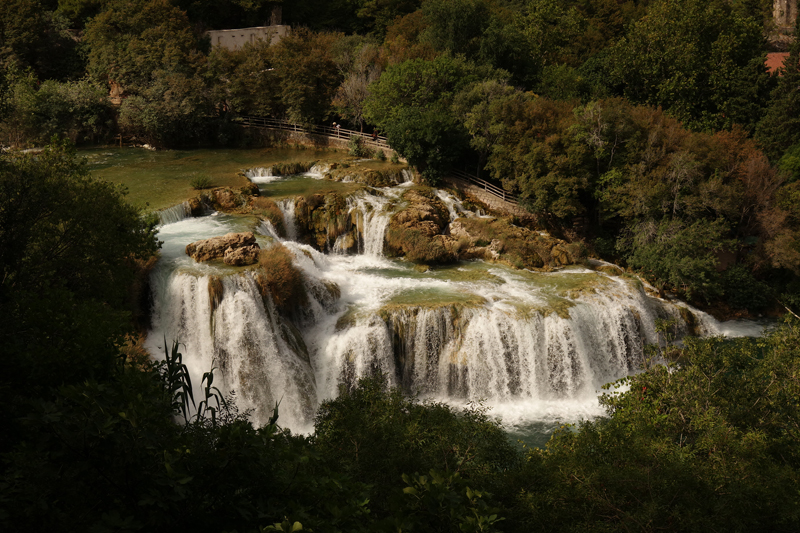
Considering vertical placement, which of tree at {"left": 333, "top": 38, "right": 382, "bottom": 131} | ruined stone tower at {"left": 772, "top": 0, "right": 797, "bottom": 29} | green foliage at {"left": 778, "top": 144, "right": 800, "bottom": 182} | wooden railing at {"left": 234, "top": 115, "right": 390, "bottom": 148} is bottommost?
green foliage at {"left": 778, "top": 144, "right": 800, "bottom": 182}

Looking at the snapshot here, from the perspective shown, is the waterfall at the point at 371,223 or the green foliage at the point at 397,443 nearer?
the green foliage at the point at 397,443

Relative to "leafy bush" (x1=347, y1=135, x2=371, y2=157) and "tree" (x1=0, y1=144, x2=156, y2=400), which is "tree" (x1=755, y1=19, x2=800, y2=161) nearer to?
"leafy bush" (x1=347, y1=135, x2=371, y2=157)

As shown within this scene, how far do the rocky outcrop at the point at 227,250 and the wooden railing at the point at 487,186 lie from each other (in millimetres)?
14314

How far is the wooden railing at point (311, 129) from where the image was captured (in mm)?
37031

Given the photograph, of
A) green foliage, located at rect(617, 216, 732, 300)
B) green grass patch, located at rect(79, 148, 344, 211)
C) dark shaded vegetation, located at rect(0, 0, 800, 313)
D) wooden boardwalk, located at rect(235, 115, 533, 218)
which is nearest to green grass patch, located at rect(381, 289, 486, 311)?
dark shaded vegetation, located at rect(0, 0, 800, 313)

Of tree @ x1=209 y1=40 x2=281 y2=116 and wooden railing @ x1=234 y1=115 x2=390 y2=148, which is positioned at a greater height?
tree @ x1=209 y1=40 x2=281 y2=116

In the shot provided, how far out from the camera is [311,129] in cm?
3978

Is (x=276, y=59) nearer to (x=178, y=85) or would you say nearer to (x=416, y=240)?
(x=178, y=85)

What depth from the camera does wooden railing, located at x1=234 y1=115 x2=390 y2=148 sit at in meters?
37.0

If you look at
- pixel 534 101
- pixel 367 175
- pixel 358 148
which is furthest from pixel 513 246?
pixel 358 148

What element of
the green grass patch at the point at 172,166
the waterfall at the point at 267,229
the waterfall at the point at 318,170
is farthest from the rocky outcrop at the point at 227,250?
the waterfall at the point at 318,170

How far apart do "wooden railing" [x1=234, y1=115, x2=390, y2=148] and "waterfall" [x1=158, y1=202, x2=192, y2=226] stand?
14457 millimetres

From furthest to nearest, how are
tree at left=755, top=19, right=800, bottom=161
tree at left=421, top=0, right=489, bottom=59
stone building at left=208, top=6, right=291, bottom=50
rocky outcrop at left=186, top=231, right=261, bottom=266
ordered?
stone building at left=208, top=6, right=291, bottom=50, tree at left=421, top=0, right=489, bottom=59, tree at left=755, top=19, right=800, bottom=161, rocky outcrop at left=186, top=231, right=261, bottom=266

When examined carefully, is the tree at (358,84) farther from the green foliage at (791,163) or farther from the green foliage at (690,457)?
the green foliage at (690,457)
